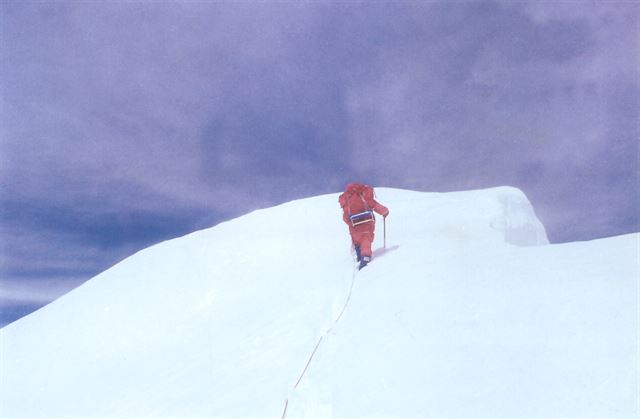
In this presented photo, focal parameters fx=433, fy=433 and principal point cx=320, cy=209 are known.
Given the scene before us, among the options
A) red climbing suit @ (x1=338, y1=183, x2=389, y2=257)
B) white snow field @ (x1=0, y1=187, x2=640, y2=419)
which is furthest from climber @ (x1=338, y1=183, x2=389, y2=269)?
white snow field @ (x1=0, y1=187, x2=640, y2=419)

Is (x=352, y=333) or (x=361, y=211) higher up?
(x=361, y=211)

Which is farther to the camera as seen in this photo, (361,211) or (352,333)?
(361,211)

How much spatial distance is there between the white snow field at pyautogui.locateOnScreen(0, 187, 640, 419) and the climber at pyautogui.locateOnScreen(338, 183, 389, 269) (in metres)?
0.28

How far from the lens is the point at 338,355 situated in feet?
14.3

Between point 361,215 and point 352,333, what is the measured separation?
282 centimetres

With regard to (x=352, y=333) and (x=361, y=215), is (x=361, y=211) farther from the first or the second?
(x=352, y=333)

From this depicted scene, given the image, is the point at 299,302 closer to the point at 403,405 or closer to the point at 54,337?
the point at 403,405

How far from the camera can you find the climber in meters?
6.86

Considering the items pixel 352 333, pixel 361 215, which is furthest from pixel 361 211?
pixel 352 333

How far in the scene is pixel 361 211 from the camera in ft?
23.7

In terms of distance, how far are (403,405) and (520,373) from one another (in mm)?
931

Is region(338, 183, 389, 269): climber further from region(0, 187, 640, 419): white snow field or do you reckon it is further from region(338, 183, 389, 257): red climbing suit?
region(0, 187, 640, 419): white snow field

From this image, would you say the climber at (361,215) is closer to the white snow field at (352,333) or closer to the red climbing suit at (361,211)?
the red climbing suit at (361,211)

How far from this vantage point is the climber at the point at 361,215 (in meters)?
6.86
